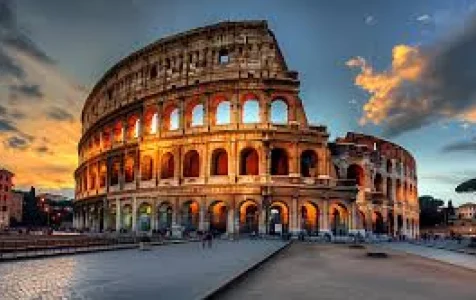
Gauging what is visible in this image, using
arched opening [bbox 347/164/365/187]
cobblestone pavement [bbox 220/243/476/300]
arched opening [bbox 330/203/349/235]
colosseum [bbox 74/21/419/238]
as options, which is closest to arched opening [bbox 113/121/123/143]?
colosseum [bbox 74/21/419/238]

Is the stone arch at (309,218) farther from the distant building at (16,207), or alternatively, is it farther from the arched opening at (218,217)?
the distant building at (16,207)

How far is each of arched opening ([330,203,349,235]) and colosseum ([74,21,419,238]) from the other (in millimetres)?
97

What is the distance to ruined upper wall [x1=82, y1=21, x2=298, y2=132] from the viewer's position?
42.2 metres

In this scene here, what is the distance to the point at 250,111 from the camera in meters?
41.5

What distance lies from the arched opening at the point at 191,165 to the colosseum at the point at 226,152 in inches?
3.6

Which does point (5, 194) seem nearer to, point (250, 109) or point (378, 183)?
point (250, 109)

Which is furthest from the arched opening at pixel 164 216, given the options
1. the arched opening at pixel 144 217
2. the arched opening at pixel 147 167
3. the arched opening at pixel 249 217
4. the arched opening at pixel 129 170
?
the arched opening at pixel 249 217

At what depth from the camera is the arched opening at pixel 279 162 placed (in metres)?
42.0

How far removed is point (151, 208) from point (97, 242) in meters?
19.4

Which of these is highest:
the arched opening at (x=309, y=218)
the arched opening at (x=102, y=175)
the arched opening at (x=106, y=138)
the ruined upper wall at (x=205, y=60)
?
the ruined upper wall at (x=205, y=60)

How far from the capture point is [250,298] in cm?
931

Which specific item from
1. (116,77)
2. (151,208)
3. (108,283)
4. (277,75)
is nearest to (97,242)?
(108,283)

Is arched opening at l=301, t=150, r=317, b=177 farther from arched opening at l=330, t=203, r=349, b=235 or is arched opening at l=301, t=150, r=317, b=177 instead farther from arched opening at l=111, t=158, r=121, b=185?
arched opening at l=111, t=158, r=121, b=185

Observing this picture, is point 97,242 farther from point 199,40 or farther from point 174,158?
point 199,40
